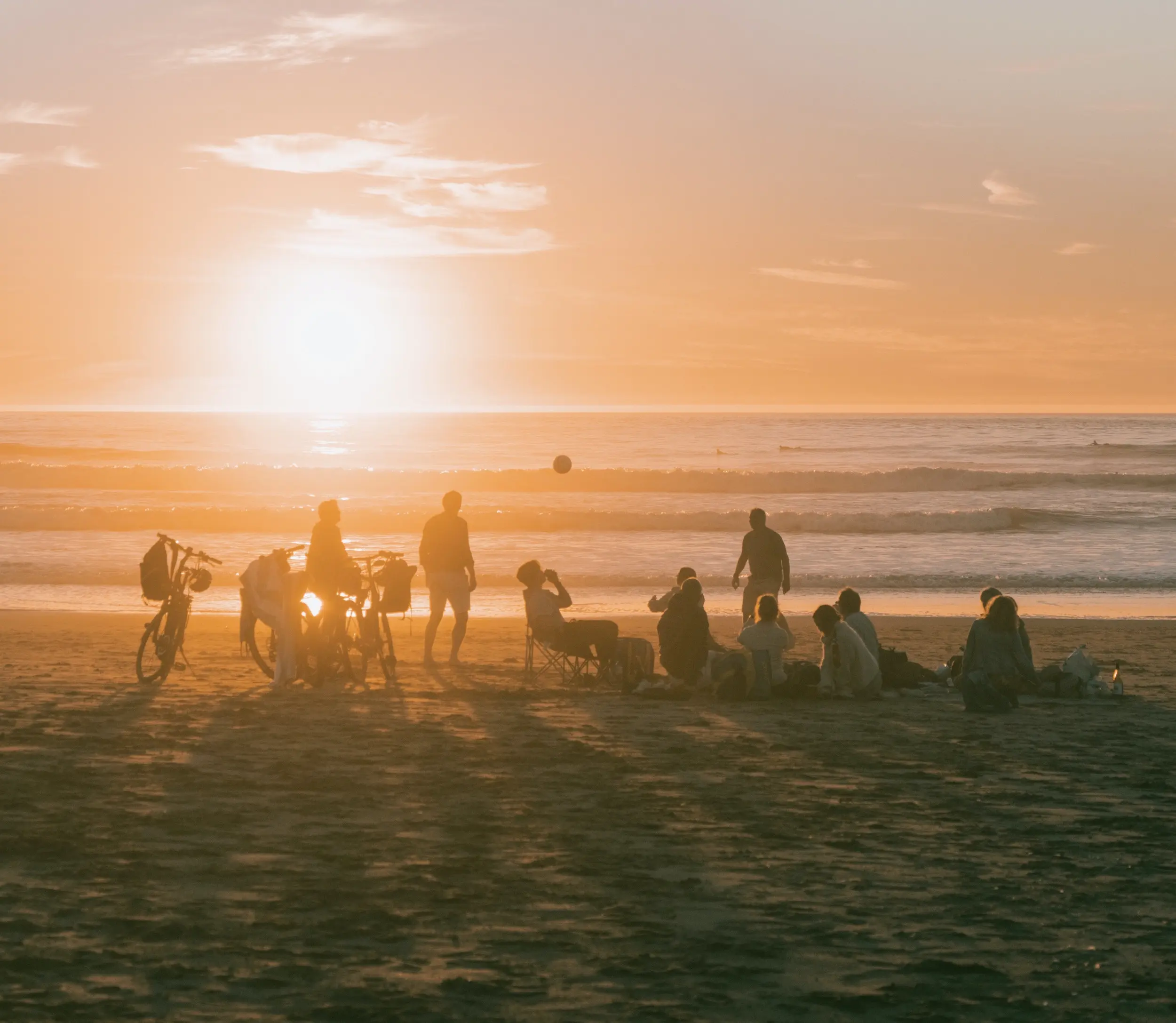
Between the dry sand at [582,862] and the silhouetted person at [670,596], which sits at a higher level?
the silhouetted person at [670,596]

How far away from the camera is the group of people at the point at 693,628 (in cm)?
1103

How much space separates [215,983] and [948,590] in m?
19.2

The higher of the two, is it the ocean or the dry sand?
the ocean

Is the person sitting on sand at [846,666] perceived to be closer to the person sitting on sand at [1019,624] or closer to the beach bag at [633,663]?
the person sitting on sand at [1019,624]

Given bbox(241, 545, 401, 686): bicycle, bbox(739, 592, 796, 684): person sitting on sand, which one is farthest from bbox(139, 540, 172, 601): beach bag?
bbox(739, 592, 796, 684): person sitting on sand

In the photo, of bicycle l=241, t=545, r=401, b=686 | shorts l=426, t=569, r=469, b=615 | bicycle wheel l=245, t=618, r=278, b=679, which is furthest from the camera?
shorts l=426, t=569, r=469, b=615

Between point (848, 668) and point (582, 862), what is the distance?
5.63 m

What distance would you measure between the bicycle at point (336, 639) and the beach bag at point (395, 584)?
0.06 metres

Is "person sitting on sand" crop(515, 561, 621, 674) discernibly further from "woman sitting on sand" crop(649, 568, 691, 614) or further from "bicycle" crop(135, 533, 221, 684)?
"bicycle" crop(135, 533, 221, 684)

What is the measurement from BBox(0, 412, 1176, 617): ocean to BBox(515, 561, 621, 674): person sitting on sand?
6.65 meters

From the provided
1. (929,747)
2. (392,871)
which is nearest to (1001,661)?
(929,747)

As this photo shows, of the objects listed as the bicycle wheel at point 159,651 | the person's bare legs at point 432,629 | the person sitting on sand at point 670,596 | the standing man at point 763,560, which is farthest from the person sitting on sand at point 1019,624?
the bicycle wheel at point 159,651

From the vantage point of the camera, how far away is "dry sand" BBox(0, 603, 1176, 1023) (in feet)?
14.9

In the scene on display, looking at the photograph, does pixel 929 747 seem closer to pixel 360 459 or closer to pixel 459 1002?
pixel 459 1002
